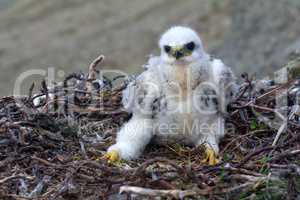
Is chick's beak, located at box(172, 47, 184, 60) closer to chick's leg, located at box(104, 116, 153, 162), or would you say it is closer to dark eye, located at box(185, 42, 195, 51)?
dark eye, located at box(185, 42, 195, 51)

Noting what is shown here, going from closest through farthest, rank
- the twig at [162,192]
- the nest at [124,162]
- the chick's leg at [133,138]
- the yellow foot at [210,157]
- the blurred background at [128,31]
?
the twig at [162,192] < the nest at [124,162] < the yellow foot at [210,157] < the chick's leg at [133,138] < the blurred background at [128,31]

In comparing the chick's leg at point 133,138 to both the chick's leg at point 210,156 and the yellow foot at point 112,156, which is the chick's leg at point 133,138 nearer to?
the yellow foot at point 112,156

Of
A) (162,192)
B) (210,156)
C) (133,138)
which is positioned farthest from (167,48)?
(162,192)

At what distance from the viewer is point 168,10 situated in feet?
88.0

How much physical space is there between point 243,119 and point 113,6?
21.4 meters

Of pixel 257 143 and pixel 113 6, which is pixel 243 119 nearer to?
pixel 257 143

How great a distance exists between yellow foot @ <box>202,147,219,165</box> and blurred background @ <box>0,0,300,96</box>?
977cm

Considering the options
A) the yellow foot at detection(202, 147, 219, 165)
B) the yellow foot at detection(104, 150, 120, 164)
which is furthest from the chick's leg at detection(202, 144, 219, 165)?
the yellow foot at detection(104, 150, 120, 164)

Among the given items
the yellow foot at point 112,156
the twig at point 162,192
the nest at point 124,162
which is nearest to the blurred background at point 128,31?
the nest at point 124,162

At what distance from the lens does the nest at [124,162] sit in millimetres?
6234

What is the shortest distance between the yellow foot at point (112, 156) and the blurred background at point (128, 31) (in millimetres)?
10013

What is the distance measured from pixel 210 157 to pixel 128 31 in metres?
19.0

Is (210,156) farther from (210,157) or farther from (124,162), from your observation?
(124,162)

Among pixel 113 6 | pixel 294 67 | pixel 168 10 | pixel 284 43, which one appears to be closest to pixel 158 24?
pixel 168 10
